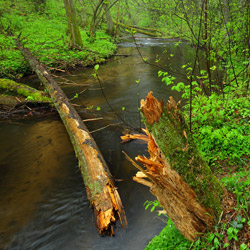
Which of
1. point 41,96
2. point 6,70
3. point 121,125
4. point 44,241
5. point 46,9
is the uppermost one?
point 46,9

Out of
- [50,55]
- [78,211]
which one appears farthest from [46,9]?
[78,211]

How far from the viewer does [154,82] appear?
10555mm

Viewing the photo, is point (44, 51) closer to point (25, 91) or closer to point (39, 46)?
point (39, 46)

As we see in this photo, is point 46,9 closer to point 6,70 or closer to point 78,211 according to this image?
point 6,70

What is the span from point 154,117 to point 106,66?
40.7 feet

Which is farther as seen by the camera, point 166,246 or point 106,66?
point 106,66

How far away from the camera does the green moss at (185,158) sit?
193 centimetres

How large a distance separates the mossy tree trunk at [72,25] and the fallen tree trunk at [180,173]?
14.2 meters

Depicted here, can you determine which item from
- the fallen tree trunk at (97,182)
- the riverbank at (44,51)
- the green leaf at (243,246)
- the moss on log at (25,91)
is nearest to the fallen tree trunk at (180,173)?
the green leaf at (243,246)

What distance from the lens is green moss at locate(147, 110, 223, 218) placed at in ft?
6.34

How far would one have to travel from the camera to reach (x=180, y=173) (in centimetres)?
192

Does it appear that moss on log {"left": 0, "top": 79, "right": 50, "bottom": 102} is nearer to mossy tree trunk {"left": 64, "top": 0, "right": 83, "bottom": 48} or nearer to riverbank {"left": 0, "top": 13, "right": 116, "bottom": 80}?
riverbank {"left": 0, "top": 13, "right": 116, "bottom": 80}

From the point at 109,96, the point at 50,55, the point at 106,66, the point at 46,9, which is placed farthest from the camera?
the point at 46,9

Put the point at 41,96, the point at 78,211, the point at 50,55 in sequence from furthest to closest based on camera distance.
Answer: the point at 50,55 → the point at 41,96 → the point at 78,211
